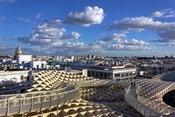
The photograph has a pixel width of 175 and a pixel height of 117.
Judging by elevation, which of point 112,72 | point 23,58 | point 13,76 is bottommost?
point 112,72

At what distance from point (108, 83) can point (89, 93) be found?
6.28 m

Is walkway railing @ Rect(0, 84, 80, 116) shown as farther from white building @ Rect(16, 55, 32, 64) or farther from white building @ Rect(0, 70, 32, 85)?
white building @ Rect(16, 55, 32, 64)

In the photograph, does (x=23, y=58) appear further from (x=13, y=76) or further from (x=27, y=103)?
(x=27, y=103)

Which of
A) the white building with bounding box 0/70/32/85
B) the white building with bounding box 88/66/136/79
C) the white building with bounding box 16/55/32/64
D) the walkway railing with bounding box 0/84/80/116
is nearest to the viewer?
the walkway railing with bounding box 0/84/80/116

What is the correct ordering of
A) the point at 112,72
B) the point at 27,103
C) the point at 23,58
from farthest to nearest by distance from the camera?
the point at 23,58 → the point at 112,72 → the point at 27,103

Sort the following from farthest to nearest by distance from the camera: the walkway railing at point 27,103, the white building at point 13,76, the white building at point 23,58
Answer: the white building at point 23,58
the white building at point 13,76
the walkway railing at point 27,103

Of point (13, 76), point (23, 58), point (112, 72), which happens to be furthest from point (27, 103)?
point (23, 58)

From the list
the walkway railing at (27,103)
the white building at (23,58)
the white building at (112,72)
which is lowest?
the white building at (112,72)

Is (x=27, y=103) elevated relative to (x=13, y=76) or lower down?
elevated

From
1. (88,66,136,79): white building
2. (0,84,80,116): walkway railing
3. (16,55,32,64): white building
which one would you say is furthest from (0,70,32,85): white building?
(16,55,32,64): white building

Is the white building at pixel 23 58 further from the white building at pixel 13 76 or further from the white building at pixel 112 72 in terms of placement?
the white building at pixel 13 76

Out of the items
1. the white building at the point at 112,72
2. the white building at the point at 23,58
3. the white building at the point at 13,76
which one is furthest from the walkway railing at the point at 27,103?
the white building at the point at 23,58

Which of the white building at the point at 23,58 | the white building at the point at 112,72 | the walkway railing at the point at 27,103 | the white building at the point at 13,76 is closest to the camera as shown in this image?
the walkway railing at the point at 27,103

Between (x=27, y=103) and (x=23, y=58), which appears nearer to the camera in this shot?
(x=27, y=103)
